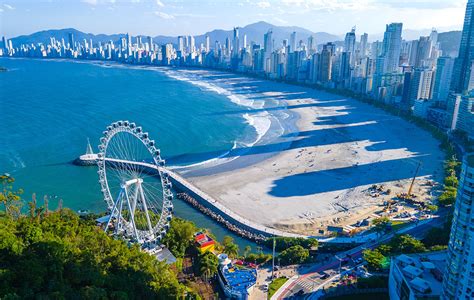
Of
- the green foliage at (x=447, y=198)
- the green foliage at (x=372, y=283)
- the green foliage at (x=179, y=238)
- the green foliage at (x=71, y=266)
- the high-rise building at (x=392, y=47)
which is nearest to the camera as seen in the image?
the green foliage at (x=71, y=266)

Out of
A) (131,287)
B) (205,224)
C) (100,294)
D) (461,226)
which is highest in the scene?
(461,226)

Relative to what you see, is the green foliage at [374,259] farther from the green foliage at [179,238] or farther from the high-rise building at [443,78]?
the high-rise building at [443,78]

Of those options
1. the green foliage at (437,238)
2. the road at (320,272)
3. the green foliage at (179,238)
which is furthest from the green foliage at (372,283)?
the green foliage at (179,238)

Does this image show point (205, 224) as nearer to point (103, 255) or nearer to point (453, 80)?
point (103, 255)

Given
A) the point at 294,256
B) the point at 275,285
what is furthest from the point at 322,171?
the point at 275,285

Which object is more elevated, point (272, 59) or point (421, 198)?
point (272, 59)

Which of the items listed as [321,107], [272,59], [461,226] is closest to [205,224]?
[461,226]

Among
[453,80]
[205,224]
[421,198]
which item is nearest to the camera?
[205,224]
